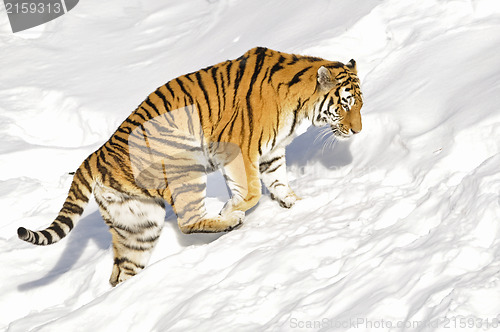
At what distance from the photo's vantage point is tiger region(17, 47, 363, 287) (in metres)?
4.56

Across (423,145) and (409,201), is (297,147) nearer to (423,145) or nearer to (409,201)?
(423,145)

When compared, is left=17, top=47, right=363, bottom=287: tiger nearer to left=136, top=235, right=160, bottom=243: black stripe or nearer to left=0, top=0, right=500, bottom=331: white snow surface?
left=136, top=235, right=160, bottom=243: black stripe

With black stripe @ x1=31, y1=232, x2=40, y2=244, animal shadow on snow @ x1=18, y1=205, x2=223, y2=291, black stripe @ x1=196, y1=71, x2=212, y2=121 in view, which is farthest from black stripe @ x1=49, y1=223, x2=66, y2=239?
black stripe @ x1=196, y1=71, x2=212, y2=121

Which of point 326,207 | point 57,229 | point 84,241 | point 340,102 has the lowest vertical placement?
point 84,241

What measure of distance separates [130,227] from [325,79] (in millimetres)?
1636

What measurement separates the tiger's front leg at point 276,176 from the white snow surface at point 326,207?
0.11 metres

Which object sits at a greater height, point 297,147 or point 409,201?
point 409,201

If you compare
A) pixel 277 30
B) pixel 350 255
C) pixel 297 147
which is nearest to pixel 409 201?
pixel 350 255

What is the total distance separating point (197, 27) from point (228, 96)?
5675 millimetres

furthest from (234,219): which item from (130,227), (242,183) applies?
(130,227)

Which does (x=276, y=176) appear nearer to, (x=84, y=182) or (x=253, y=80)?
(x=253, y=80)

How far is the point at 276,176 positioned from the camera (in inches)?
193

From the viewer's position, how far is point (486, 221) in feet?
10.6

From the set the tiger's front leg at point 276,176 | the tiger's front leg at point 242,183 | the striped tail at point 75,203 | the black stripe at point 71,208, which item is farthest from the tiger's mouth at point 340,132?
the black stripe at point 71,208
